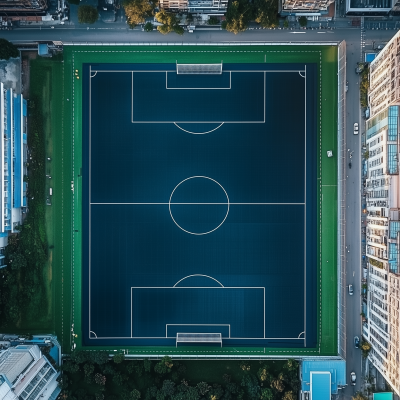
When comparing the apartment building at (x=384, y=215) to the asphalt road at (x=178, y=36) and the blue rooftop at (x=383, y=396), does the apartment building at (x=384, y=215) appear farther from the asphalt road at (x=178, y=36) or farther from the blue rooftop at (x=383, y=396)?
the asphalt road at (x=178, y=36)

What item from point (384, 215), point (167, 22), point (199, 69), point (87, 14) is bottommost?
point (384, 215)

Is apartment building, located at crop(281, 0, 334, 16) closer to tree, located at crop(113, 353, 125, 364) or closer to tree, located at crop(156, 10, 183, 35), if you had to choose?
tree, located at crop(156, 10, 183, 35)

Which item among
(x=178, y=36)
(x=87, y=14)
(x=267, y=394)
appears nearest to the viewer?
(x=267, y=394)

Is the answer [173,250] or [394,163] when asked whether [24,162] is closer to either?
[173,250]

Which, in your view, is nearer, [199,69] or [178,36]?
[199,69]

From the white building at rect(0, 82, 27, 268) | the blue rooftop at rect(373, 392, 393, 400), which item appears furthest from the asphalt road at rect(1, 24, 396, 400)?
the white building at rect(0, 82, 27, 268)

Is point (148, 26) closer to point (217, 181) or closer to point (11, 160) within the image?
point (217, 181)

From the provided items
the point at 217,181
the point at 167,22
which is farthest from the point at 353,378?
the point at 167,22
